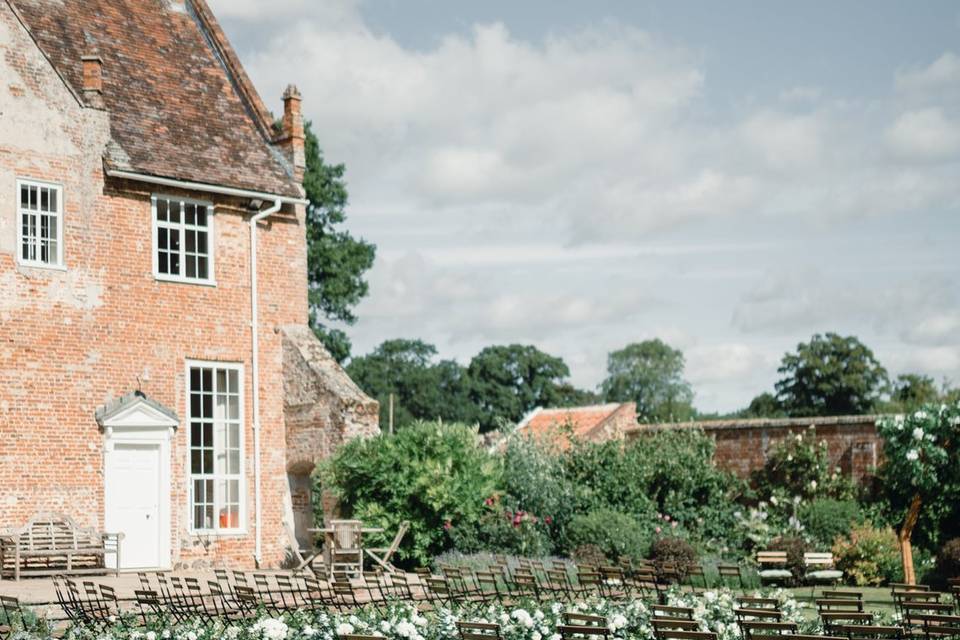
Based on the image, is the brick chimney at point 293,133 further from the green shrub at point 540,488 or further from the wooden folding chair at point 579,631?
the wooden folding chair at point 579,631

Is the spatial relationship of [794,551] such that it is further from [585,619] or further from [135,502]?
[135,502]

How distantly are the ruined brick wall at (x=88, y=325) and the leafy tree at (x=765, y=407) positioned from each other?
50.7 metres

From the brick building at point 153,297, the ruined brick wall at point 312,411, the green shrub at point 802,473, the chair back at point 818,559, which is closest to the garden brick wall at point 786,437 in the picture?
the green shrub at point 802,473

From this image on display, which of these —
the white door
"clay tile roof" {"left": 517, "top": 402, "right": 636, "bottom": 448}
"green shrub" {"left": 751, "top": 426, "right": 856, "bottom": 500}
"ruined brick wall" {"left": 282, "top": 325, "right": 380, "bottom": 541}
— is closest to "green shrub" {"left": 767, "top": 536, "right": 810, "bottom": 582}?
"green shrub" {"left": 751, "top": 426, "right": 856, "bottom": 500}

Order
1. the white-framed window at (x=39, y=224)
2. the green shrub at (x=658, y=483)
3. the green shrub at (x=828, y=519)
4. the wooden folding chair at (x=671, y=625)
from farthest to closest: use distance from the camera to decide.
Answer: the green shrub at (x=658, y=483), the green shrub at (x=828, y=519), the white-framed window at (x=39, y=224), the wooden folding chair at (x=671, y=625)

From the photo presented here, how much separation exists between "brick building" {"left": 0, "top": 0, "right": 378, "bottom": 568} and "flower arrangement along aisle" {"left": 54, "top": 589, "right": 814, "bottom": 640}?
9.29 meters

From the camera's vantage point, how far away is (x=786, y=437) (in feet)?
87.9

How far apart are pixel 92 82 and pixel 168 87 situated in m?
2.58

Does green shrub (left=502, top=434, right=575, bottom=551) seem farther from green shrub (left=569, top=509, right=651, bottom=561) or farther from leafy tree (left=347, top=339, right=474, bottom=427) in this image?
leafy tree (left=347, top=339, right=474, bottom=427)

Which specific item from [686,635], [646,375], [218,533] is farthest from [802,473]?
[646,375]

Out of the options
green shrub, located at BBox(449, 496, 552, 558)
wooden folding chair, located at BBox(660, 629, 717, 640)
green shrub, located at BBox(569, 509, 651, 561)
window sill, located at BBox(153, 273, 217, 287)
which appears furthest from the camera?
window sill, located at BBox(153, 273, 217, 287)

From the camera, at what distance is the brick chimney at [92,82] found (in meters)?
24.3

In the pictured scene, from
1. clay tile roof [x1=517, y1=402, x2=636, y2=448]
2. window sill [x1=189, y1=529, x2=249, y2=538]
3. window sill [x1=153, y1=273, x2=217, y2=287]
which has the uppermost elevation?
window sill [x1=153, y1=273, x2=217, y2=287]

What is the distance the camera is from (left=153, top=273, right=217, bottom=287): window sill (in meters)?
24.8
